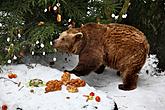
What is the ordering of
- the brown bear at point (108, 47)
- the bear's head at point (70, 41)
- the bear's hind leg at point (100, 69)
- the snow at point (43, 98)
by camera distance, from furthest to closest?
the bear's hind leg at point (100, 69) < the bear's head at point (70, 41) < the brown bear at point (108, 47) < the snow at point (43, 98)

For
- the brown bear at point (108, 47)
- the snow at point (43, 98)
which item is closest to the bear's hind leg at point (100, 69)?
the brown bear at point (108, 47)

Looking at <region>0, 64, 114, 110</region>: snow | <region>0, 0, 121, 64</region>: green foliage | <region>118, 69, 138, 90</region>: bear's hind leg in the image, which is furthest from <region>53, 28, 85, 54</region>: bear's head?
<region>118, 69, 138, 90</region>: bear's hind leg

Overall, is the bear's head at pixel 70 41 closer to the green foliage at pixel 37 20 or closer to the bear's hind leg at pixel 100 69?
the green foliage at pixel 37 20

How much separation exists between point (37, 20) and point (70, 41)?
0.75 metres

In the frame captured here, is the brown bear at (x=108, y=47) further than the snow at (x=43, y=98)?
Yes

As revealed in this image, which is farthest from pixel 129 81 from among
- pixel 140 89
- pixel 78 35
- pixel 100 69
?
pixel 78 35

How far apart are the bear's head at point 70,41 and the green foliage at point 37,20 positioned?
15 cm

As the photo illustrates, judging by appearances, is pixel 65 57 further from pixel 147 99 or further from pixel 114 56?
pixel 147 99

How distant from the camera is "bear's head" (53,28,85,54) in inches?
249

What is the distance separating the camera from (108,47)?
6.32 meters

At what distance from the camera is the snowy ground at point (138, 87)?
5.97 meters

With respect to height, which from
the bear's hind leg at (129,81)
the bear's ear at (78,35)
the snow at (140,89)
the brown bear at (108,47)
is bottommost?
the snow at (140,89)

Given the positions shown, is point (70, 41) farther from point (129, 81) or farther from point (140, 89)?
point (140, 89)

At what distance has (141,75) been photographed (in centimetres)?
708
